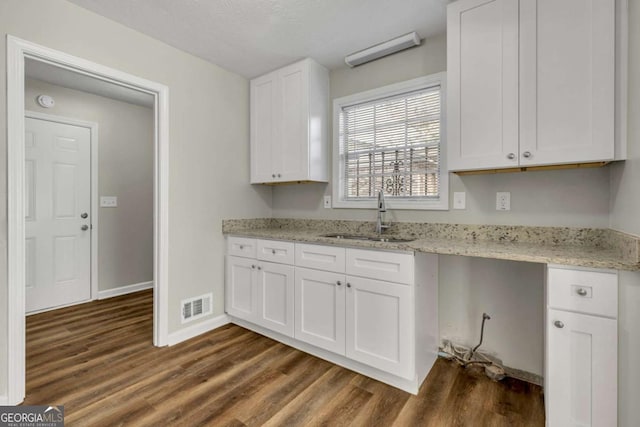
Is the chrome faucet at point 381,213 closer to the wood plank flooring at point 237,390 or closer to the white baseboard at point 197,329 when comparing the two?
the wood plank flooring at point 237,390

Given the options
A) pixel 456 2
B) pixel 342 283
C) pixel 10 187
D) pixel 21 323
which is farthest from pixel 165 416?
pixel 456 2

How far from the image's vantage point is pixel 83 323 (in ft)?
9.66

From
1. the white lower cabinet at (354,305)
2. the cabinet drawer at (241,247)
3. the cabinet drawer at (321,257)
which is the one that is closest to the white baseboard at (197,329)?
the white lower cabinet at (354,305)

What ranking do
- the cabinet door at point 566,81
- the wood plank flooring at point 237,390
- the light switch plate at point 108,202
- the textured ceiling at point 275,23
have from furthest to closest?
1. the light switch plate at point 108,202
2. the textured ceiling at point 275,23
3. the wood plank flooring at point 237,390
4. the cabinet door at point 566,81

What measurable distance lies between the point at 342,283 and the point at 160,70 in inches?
84.9

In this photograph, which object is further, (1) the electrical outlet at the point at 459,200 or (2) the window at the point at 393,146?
(2) the window at the point at 393,146

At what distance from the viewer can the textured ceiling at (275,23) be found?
1957mm

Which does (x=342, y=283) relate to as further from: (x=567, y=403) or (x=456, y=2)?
(x=456, y=2)

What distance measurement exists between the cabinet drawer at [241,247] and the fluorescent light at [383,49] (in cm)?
173

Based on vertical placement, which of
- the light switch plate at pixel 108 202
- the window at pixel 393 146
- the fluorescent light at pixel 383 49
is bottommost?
the light switch plate at pixel 108 202

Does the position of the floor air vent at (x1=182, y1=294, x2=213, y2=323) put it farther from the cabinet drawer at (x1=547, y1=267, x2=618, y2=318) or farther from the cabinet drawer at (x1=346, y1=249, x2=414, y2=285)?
the cabinet drawer at (x1=547, y1=267, x2=618, y2=318)

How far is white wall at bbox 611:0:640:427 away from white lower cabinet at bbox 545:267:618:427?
0.02m

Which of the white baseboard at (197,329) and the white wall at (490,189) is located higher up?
the white wall at (490,189)

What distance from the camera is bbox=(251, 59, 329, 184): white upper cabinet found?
8.70 feet
